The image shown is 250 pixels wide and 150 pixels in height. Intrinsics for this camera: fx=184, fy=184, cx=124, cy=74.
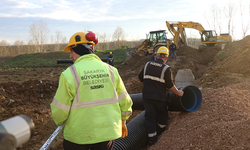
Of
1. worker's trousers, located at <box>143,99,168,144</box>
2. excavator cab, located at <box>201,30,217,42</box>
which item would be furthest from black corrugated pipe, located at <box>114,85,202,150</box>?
excavator cab, located at <box>201,30,217,42</box>

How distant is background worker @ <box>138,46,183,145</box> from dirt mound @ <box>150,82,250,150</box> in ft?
1.24

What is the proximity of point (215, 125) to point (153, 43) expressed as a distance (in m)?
16.7

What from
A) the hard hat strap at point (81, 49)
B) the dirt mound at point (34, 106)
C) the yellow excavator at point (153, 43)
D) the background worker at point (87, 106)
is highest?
the yellow excavator at point (153, 43)

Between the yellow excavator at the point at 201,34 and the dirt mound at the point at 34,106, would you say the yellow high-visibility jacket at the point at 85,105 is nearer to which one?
the dirt mound at the point at 34,106

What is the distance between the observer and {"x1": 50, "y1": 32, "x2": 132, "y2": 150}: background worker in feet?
5.90

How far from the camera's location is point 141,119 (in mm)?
4391

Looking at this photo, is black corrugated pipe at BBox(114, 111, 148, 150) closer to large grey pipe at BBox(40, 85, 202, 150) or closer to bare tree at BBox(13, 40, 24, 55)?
large grey pipe at BBox(40, 85, 202, 150)

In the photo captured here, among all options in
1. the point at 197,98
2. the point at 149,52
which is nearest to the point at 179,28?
the point at 149,52

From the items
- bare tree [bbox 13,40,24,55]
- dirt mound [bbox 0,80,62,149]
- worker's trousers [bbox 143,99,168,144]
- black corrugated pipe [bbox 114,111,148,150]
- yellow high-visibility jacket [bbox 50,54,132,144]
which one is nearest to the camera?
yellow high-visibility jacket [bbox 50,54,132,144]

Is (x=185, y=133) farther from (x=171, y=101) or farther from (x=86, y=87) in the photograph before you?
(x=86, y=87)

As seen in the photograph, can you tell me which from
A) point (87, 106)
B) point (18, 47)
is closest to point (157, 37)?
point (87, 106)

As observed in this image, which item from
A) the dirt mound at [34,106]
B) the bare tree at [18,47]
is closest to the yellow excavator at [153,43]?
the dirt mound at [34,106]

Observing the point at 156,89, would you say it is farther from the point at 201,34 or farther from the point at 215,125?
the point at 201,34

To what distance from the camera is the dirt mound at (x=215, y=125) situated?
2.93 m
